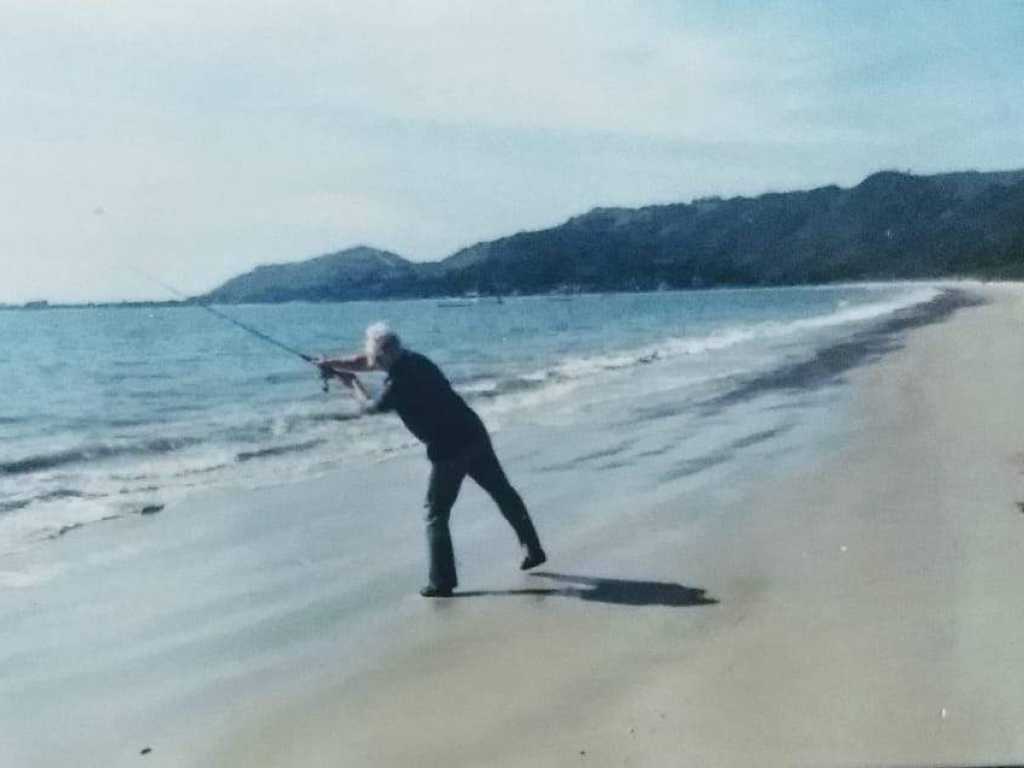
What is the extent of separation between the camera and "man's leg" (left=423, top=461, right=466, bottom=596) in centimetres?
391

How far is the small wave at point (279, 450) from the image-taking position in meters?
6.86

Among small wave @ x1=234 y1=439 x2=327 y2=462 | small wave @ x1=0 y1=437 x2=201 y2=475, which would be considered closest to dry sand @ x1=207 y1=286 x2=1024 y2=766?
small wave @ x1=234 y1=439 x2=327 y2=462

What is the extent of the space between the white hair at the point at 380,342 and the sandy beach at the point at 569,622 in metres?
0.79

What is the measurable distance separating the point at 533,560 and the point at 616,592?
15.7 inches

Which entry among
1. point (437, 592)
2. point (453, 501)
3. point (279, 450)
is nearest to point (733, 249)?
point (453, 501)

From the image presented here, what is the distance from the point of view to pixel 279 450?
6.96m

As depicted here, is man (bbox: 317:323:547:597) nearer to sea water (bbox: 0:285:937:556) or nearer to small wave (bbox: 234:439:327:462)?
sea water (bbox: 0:285:937:556)

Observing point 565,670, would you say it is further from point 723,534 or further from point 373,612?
point 723,534

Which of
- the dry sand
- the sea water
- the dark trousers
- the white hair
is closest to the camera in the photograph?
the dry sand

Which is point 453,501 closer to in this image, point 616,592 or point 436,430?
point 436,430

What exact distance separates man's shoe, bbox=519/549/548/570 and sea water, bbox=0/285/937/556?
0.81m

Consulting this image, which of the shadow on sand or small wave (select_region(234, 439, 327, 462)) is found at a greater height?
small wave (select_region(234, 439, 327, 462))

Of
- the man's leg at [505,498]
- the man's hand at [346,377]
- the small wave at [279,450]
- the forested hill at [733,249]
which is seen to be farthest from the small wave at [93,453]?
the man's leg at [505,498]

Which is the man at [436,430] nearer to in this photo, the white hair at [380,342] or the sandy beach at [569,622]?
the white hair at [380,342]
